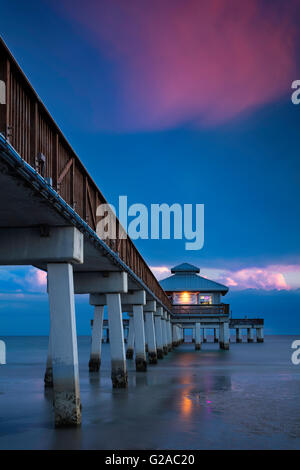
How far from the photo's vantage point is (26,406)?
18.9 m

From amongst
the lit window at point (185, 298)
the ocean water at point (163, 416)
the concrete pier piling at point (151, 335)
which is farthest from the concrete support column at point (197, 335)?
the ocean water at point (163, 416)

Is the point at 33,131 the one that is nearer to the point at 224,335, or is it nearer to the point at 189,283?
the point at 224,335

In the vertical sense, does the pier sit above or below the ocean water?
above

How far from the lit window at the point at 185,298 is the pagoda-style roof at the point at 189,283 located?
116 centimetres

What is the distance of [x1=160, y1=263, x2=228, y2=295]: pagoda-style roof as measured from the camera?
7531cm

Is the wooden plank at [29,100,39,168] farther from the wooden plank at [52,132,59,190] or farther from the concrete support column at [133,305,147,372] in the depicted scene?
the concrete support column at [133,305,147,372]

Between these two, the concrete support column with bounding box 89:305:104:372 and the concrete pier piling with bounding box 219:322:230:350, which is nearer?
the concrete support column with bounding box 89:305:104:372

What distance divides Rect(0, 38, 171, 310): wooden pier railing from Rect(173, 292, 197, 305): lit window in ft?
195

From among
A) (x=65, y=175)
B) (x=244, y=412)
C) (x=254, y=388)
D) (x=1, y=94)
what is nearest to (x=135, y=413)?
(x=244, y=412)

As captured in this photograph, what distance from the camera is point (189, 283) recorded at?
252 ft

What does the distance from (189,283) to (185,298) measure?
2.07m

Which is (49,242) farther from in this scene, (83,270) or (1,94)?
(83,270)

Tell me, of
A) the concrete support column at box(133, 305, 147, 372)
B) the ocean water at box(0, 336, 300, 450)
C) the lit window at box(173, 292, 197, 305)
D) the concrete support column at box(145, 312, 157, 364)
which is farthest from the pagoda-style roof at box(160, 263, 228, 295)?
the ocean water at box(0, 336, 300, 450)

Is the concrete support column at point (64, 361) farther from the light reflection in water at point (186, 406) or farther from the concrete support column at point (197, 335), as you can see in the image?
the concrete support column at point (197, 335)
